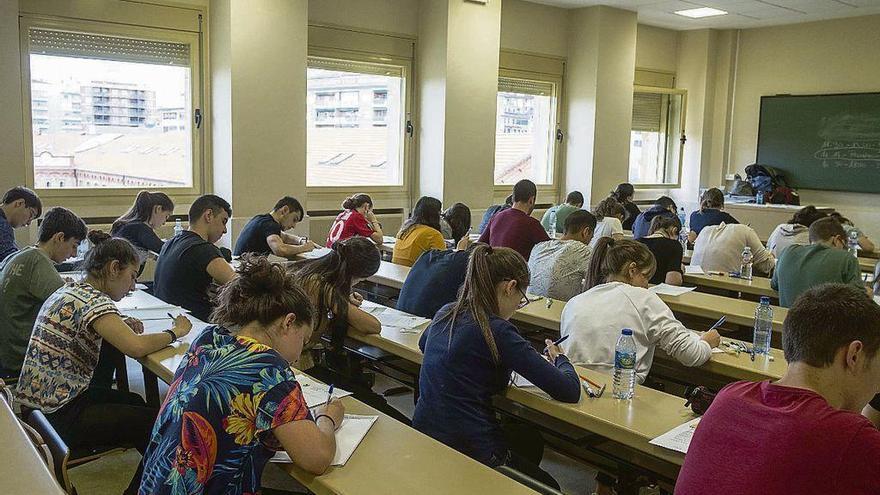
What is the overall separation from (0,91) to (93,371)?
13.9 ft

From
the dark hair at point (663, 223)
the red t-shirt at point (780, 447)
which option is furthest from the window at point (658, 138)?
the red t-shirt at point (780, 447)

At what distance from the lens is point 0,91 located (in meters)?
5.97

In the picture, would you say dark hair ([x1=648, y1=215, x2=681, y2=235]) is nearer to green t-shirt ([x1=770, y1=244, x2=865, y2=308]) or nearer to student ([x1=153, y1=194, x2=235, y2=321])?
green t-shirt ([x1=770, y1=244, x2=865, y2=308])

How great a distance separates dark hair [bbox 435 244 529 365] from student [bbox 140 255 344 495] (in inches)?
27.8

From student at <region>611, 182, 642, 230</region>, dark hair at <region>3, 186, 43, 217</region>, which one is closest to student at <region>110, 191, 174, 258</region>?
dark hair at <region>3, 186, 43, 217</region>

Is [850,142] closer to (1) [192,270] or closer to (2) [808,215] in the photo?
(2) [808,215]

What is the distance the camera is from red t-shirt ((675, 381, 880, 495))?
1.44 metres

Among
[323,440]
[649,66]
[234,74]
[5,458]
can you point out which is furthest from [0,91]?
[649,66]

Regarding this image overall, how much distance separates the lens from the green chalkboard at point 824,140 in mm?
9531

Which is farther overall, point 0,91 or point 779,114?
point 779,114

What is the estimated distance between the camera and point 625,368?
256 cm

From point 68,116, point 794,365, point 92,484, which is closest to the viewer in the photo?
point 794,365

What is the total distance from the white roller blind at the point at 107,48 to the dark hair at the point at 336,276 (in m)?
4.20

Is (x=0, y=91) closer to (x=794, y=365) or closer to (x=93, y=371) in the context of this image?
(x=93, y=371)
